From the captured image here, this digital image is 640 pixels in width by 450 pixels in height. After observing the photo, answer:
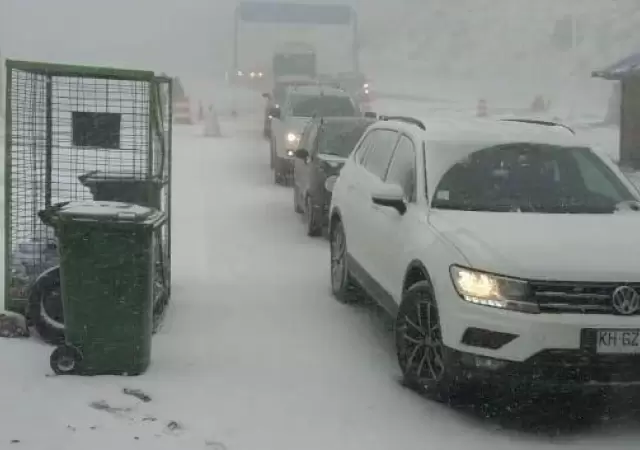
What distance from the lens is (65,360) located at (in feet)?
19.0

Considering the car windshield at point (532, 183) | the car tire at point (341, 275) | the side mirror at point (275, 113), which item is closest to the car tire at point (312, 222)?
the car tire at point (341, 275)

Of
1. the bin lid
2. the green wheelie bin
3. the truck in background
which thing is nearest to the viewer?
the green wheelie bin

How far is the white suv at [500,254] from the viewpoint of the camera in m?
4.99

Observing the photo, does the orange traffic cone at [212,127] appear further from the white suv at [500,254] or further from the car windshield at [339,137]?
the white suv at [500,254]

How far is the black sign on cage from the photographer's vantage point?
22.3ft

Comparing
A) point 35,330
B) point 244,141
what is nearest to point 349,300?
point 35,330

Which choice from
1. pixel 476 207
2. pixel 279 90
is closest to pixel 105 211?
pixel 476 207

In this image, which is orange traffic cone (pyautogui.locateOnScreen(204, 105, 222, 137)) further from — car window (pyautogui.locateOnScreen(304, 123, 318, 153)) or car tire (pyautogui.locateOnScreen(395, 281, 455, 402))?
car tire (pyautogui.locateOnScreen(395, 281, 455, 402))

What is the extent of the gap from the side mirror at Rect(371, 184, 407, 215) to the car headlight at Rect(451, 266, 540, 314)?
1.07 metres

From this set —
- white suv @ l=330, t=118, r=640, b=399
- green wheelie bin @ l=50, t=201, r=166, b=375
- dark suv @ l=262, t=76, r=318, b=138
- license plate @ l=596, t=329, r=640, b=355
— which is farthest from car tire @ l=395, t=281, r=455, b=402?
dark suv @ l=262, t=76, r=318, b=138

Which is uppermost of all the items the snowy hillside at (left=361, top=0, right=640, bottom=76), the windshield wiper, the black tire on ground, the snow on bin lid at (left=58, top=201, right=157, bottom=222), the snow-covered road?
the snowy hillside at (left=361, top=0, right=640, bottom=76)

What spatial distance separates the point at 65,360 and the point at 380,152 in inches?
122

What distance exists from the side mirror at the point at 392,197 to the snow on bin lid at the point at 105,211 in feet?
4.81

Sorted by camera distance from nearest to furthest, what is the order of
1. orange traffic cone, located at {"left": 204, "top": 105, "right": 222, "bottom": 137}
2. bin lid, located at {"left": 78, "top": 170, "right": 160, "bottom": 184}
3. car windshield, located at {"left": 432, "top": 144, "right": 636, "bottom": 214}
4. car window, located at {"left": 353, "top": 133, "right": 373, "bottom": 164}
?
car windshield, located at {"left": 432, "top": 144, "right": 636, "bottom": 214}
bin lid, located at {"left": 78, "top": 170, "right": 160, "bottom": 184}
car window, located at {"left": 353, "top": 133, "right": 373, "bottom": 164}
orange traffic cone, located at {"left": 204, "top": 105, "right": 222, "bottom": 137}
